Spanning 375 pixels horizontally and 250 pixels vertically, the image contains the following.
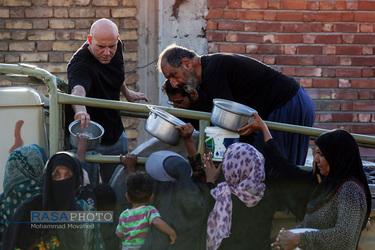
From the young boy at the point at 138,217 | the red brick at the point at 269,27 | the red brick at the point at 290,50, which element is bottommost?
the young boy at the point at 138,217

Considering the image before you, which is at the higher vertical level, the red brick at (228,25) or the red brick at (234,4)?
the red brick at (234,4)

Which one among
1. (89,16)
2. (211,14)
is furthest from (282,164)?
(89,16)

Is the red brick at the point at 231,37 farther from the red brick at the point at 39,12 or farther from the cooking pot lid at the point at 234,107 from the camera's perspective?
the cooking pot lid at the point at 234,107

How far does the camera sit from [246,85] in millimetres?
3826

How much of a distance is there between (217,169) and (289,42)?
247 cm

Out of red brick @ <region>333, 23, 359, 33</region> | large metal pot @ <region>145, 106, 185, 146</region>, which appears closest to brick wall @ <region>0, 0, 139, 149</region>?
red brick @ <region>333, 23, 359, 33</region>

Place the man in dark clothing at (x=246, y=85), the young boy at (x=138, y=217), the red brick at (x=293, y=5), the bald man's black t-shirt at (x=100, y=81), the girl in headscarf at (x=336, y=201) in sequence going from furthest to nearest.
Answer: the red brick at (x=293, y=5), the bald man's black t-shirt at (x=100, y=81), the man in dark clothing at (x=246, y=85), the young boy at (x=138, y=217), the girl in headscarf at (x=336, y=201)

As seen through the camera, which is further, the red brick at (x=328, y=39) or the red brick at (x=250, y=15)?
the red brick at (x=328, y=39)

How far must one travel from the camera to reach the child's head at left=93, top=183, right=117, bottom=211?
3279 mm

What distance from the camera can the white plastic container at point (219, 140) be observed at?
3346 mm

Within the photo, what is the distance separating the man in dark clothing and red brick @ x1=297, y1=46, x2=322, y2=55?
1.55 meters

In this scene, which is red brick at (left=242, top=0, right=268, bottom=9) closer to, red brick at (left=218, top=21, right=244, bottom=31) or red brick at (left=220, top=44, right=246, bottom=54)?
red brick at (left=218, top=21, right=244, bottom=31)

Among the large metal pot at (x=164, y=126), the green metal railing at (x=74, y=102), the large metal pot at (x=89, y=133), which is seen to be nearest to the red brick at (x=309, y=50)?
the green metal railing at (x=74, y=102)

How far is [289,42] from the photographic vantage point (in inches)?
214
